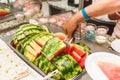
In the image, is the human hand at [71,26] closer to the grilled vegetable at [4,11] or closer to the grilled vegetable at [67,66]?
the grilled vegetable at [67,66]

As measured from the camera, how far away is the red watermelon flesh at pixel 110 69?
3.12 feet

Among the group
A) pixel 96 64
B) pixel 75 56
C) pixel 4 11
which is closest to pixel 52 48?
pixel 75 56

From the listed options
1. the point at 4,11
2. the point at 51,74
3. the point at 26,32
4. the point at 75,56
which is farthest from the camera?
the point at 4,11

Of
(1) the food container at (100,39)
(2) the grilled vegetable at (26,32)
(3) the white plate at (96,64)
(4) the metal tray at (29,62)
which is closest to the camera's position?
(3) the white plate at (96,64)

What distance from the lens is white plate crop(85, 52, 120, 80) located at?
0.92m

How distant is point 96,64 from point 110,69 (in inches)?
3.1

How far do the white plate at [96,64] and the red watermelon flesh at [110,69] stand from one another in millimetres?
23

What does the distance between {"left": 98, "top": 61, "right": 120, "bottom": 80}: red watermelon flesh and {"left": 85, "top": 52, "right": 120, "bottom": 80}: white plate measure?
2 cm

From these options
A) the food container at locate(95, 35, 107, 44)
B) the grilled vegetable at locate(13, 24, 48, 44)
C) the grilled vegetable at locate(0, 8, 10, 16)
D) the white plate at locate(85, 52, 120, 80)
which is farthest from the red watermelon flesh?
the grilled vegetable at locate(0, 8, 10, 16)

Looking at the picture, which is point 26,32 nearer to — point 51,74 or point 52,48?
point 52,48

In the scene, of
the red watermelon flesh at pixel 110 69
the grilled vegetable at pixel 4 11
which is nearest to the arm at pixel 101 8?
the red watermelon flesh at pixel 110 69

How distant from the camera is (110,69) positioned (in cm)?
99

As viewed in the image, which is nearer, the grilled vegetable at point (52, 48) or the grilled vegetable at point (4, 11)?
the grilled vegetable at point (52, 48)

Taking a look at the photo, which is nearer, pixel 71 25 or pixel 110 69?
pixel 110 69
